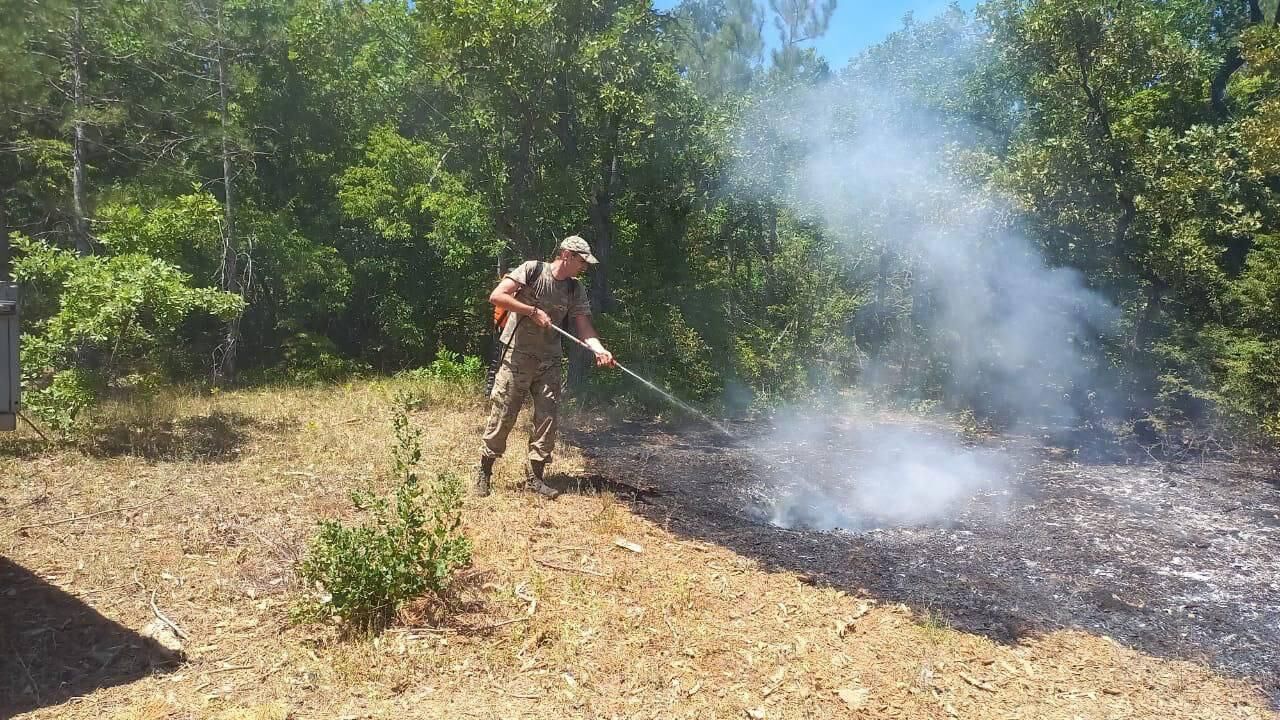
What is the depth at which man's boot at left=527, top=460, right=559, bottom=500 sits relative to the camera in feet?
18.4

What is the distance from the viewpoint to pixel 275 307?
13.9 m

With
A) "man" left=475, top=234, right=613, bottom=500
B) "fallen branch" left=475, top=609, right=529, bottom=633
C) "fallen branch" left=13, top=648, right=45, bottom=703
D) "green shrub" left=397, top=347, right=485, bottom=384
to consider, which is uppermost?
"man" left=475, top=234, right=613, bottom=500

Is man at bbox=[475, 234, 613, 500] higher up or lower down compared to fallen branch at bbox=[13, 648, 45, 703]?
higher up

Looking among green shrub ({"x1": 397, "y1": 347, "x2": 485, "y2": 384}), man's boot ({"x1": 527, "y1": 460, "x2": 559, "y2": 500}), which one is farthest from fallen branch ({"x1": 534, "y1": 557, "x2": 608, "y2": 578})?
green shrub ({"x1": 397, "y1": 347, "x2": 485, "y2": 384})

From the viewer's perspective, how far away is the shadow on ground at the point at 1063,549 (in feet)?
13.3

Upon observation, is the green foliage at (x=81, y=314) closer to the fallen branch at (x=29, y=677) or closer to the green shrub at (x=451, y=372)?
the fallen branch at (x=29, y=677)

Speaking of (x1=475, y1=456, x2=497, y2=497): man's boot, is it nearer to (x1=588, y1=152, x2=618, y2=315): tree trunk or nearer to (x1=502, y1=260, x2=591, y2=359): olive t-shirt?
(x1=502, y1=260, x2=591, y2=359): olive t-shirt

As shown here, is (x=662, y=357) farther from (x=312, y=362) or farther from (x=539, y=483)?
(x=312, y=362)

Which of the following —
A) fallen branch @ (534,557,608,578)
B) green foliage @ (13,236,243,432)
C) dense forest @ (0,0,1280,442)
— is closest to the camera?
fallen branch @ (534,557,608,578)

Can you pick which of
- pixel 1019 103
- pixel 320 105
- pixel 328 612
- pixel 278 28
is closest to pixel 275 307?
pixel 320 105

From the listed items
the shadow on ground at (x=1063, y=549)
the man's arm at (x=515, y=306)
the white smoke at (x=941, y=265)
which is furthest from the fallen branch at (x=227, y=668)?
the white smoke at (x=941, y=265)

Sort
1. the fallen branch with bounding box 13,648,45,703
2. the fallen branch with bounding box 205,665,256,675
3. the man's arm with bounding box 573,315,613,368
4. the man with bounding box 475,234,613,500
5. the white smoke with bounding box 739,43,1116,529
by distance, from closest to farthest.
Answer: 1. the fallen branch with bounding box 13,648,45,703
2. the fallen branch with bounding box 205,665,256,675
3. the man's arm with bounding box 573,315,613,368
4. the man with bounding box 475,234,613,500
5. the white smoke with bounding box 739,43,1116,529

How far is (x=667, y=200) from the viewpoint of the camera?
11164 millimetres

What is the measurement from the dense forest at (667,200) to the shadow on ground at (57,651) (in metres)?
3.38
